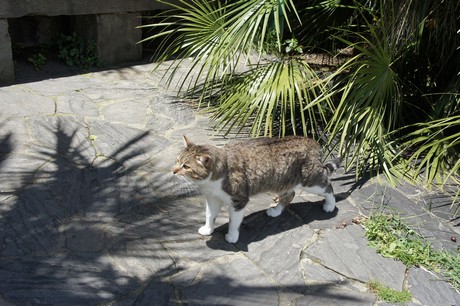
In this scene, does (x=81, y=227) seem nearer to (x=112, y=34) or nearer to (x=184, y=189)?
(x=184, y=189)

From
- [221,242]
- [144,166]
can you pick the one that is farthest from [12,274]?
[144,166]

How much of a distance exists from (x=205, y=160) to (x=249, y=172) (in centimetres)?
46

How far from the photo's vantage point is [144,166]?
4.57 m

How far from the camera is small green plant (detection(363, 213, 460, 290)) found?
362 cm

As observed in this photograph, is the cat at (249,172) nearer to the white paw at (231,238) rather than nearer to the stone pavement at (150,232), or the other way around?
the white paw at (231,238)

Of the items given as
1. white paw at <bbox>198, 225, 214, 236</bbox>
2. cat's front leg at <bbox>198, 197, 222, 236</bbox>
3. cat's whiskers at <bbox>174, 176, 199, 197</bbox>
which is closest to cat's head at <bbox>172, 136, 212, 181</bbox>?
cat's front leg at <bbox>198, 197, 222, 236</bbox>

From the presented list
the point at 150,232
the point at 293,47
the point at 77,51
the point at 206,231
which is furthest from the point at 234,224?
the point at 77,51

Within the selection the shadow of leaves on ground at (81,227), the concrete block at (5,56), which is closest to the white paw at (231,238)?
the shadow of leaves on ground at (81,227)

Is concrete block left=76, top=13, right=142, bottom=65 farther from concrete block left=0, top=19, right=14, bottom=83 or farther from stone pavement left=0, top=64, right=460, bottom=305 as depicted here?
stone pavement left=0, top=64, right=460, bottom=305

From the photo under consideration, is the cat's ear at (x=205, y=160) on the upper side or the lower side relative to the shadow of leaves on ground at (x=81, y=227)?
upper

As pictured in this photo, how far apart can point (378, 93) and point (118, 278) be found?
277cm

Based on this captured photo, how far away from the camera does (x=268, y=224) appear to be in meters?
3.96

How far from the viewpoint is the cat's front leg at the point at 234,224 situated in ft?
11.8

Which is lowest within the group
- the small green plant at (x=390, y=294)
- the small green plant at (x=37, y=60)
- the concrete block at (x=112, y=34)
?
the small green plant at (x=390, y=294)
